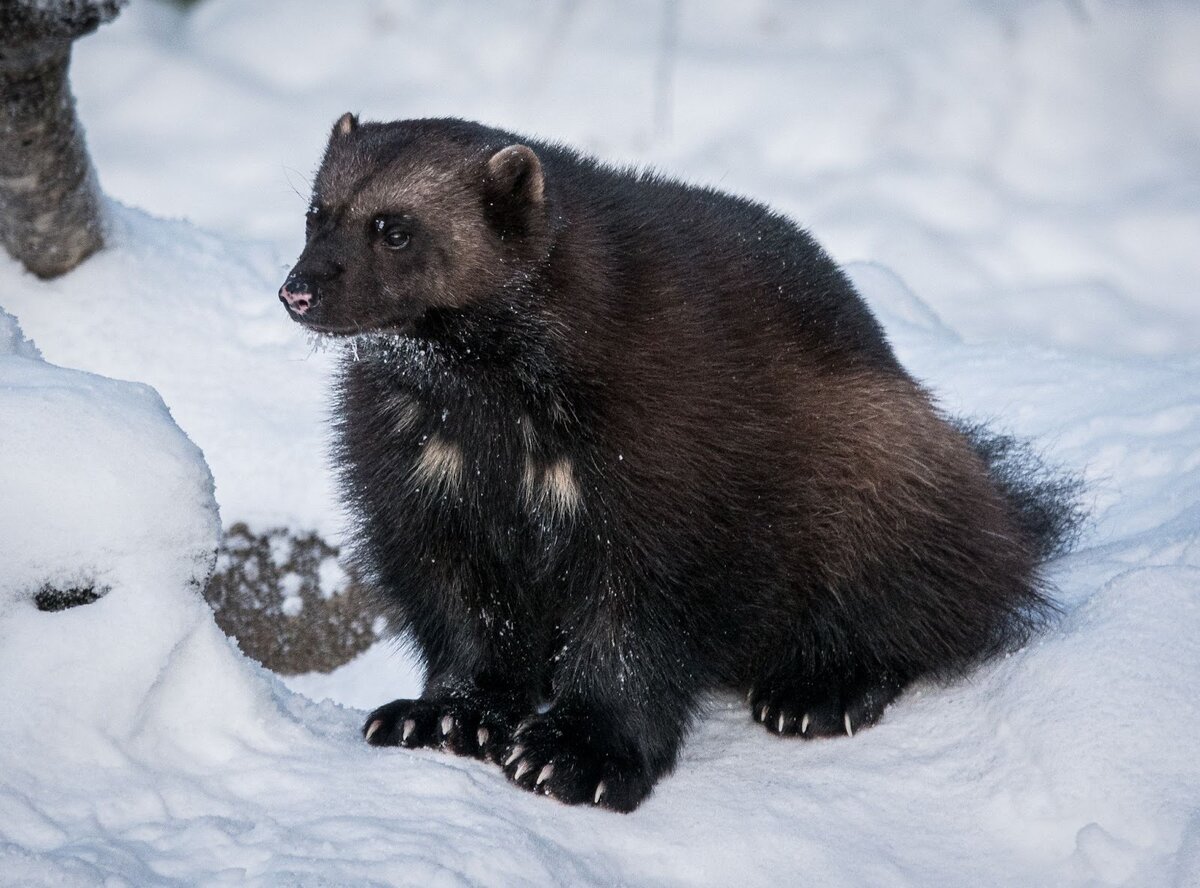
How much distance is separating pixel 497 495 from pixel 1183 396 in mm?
2282

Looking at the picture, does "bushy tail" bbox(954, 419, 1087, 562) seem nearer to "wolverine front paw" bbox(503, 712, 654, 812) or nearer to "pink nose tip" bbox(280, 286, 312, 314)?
"wolverine front paw" bbox(503, 712, 654, 812)

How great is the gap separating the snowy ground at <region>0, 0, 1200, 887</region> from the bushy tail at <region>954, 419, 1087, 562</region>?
0.09m

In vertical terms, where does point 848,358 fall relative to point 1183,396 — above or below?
above

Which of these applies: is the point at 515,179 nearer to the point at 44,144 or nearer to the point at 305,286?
the point at 305,286

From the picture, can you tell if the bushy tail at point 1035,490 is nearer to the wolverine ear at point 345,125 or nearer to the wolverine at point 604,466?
the wolverine at point 604,466

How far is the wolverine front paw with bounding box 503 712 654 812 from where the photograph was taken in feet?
7.27

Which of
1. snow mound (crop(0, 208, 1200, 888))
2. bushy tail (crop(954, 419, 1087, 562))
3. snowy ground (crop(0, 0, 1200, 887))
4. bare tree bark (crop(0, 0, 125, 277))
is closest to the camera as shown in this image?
snow mound (crop(0, 208, 1200, 888))

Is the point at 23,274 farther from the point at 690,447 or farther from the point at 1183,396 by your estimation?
the point at 1183,396

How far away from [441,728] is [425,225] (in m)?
0.83

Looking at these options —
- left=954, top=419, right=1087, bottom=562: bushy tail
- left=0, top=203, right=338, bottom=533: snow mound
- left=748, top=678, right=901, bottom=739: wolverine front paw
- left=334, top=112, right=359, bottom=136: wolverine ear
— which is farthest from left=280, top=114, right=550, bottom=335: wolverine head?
left=0, top=203, right=338, bottom=533: snow mound

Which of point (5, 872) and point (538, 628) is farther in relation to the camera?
point (538, 628)

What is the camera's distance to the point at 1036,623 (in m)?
2.76

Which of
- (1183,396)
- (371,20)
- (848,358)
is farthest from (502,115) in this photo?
(848,358)

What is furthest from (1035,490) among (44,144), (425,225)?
(44,144)
